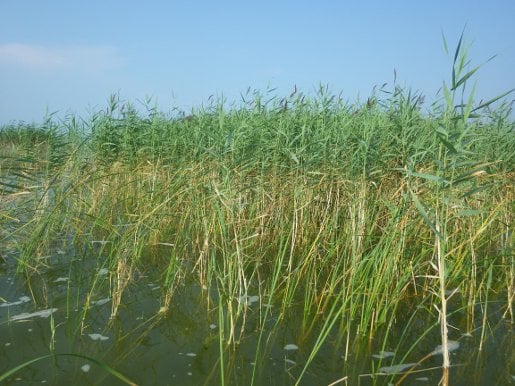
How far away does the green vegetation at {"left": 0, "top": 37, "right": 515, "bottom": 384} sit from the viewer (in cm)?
386

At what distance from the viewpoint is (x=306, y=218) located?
530 cm

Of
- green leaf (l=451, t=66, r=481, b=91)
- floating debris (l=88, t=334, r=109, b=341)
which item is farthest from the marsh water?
green leaf (l=451, t=66, r=481, b=91)

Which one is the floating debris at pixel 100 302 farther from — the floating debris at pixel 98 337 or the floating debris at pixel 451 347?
the floating debris at pixel 451 347

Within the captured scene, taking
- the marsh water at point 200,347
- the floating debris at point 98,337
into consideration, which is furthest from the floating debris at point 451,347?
the floating debris at point 98,337

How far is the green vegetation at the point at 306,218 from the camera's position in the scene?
3.86m

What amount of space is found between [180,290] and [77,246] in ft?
7.55

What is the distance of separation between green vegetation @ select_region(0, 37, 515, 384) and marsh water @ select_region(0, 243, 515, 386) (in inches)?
3.6

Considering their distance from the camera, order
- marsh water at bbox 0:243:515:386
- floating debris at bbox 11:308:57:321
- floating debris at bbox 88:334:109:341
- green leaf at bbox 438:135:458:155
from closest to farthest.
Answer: green leaf at bbox 438:135:458:155 < marsh water at bbox 0:243:515:386 < floating debris at bbox 88:334:109:341 < floating debris at bbox 11:308:57:321

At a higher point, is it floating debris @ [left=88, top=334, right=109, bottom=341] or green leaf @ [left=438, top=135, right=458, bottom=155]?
green leaf @ [left=438, top=135, right=458, bottom=155]

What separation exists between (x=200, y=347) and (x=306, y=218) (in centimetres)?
217

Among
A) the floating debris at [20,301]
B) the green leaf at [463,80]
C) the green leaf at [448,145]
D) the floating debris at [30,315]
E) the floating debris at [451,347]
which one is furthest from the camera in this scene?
the floating debris at [20,301]

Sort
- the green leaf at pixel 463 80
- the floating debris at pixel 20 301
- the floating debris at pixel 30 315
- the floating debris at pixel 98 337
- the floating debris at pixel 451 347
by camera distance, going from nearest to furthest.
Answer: the green leaf at pixel 463 80, the floating debris at pixel 451 347, the floating debris at pixel 98 337, the floating debris at pixel 30 315, the floating debris at pixel 20 301

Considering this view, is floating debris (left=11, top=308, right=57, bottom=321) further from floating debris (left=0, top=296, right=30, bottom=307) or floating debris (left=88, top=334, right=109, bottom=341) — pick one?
floating debris (left=88, top=334, right=109, bottom=341)

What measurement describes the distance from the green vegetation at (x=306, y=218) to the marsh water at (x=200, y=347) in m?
0.09
